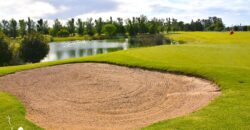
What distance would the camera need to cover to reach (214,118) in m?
13.3

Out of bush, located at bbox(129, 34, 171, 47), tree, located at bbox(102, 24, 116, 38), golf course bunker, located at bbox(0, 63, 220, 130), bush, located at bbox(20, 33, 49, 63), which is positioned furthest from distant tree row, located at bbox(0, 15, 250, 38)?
golf course bunker, located at bbox(0, 63, 220, 130)

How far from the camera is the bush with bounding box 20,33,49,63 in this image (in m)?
56.7

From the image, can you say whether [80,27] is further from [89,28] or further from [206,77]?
[206,77]

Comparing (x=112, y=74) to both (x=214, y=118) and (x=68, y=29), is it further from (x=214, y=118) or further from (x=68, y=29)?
(x=68, y=29)

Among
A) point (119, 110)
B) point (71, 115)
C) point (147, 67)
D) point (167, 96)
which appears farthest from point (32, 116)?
point (147, 67)

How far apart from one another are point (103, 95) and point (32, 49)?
40479 millimetres

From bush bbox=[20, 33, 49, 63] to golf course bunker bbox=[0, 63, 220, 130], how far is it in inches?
1240

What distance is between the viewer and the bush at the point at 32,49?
56719 millimetres

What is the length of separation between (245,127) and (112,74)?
13510 mm

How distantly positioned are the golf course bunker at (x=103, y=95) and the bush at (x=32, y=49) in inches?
1240

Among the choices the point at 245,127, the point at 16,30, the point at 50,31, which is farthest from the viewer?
the point at 50,31

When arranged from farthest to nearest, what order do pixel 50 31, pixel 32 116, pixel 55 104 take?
pixel 50 31 < pixel 55 104 < pixel 32 116

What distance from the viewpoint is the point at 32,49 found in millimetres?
56812

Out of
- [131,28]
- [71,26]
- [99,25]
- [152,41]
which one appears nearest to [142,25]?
[131,28]
